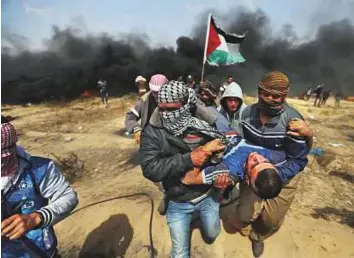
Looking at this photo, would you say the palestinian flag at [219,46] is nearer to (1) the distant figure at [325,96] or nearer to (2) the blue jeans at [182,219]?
(2) the blue jeans at [182,219]

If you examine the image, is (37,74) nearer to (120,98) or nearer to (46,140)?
(120,98)

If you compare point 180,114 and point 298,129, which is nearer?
point 180,114

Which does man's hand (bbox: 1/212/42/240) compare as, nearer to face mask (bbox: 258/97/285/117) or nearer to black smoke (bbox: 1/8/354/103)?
face mask (bbox: 258/97/285/117)

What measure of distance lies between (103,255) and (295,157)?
2366mm

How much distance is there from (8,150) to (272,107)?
1.90m

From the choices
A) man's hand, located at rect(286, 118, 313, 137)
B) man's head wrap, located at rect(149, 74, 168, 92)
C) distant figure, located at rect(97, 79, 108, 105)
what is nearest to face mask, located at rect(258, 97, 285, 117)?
man's hand, located at rect(286, 118, 313, 137)

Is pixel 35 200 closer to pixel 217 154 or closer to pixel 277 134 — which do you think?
pixel 217 154

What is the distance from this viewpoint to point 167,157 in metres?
2.57

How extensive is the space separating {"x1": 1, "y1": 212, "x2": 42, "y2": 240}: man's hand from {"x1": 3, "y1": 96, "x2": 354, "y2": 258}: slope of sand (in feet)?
6.84

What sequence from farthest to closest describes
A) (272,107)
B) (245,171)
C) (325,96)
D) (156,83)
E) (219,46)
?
(325,96) < (219,46) < (156,83) < (272,107) < (245,171)

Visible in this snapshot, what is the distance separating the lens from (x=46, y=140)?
10500 mm

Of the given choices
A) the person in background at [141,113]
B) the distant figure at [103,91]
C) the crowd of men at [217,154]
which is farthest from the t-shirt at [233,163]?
the distant figure at [103,91]

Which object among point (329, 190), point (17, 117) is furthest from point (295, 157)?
point (17, 117)

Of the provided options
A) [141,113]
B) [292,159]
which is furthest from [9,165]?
[141,113]
